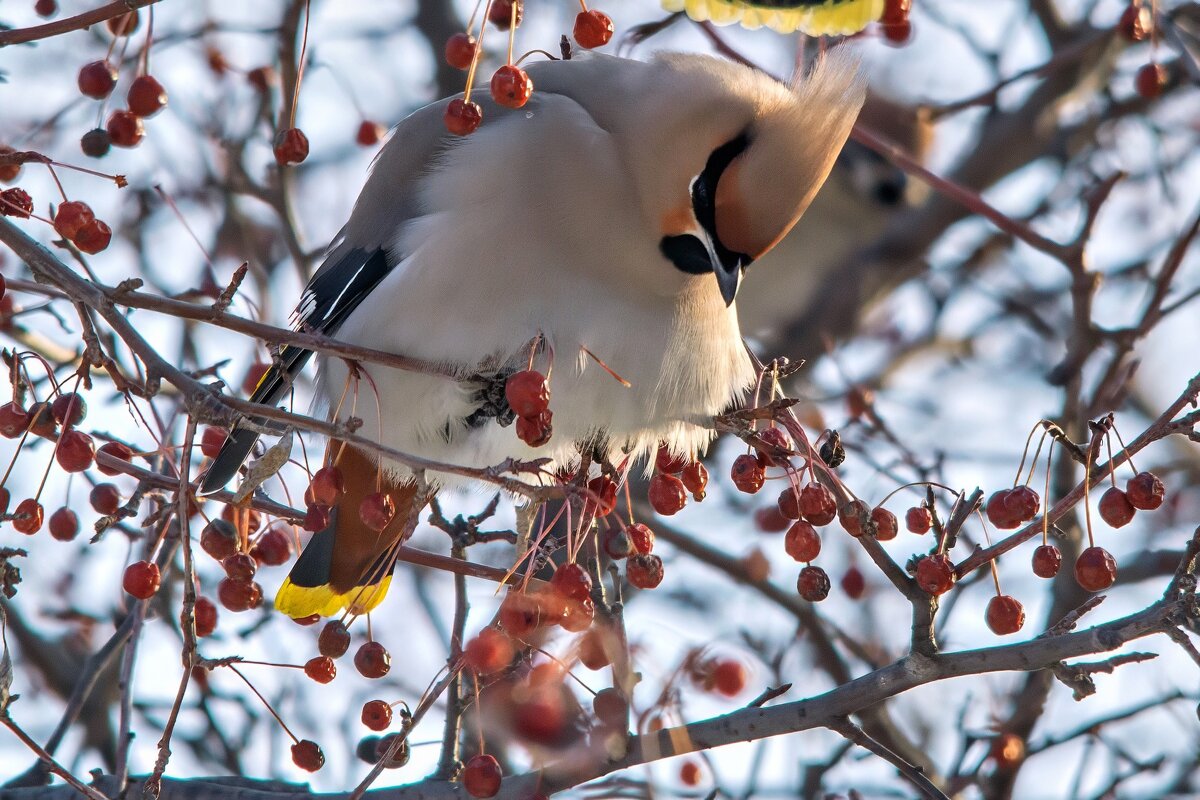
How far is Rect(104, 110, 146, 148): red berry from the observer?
305 centimetres

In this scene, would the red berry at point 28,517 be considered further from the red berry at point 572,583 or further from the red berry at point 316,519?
the red berry at point 572,583

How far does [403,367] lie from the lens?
7.91 feet

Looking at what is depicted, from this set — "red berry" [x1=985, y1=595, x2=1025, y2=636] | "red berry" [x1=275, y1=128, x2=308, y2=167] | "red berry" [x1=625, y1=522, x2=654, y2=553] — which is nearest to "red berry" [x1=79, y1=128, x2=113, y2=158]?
"red berry" [x1=275, y1=128, x2=308, y2=167]

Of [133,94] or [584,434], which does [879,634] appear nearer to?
[584,434]

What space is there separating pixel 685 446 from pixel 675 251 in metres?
0.46

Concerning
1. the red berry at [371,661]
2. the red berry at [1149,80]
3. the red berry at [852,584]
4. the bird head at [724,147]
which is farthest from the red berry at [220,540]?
the red berry at [1149,80]

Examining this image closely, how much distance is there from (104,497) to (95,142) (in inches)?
29.8

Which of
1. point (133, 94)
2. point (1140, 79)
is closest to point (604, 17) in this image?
point (133, 94)

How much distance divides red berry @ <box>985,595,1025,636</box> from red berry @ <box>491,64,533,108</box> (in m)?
1.23

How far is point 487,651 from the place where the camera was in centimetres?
255

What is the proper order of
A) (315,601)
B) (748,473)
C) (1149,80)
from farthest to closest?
(1149,80), (315,601), (748,473)

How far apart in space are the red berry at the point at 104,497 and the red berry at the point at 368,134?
→ 63.4 inches

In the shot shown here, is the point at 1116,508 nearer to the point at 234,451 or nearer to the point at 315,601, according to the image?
the point at 234,451

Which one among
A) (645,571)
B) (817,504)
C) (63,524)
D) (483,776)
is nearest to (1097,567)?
(817,504)
